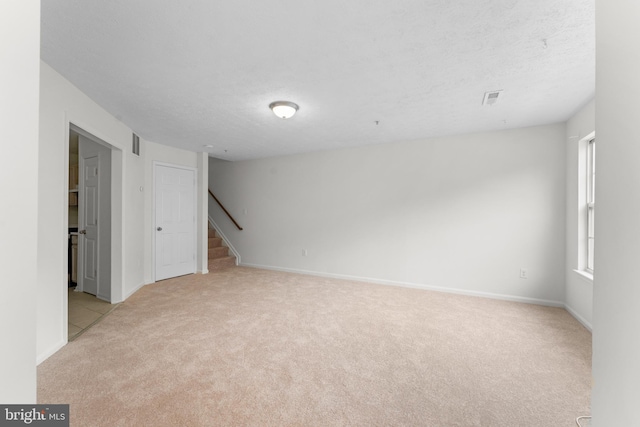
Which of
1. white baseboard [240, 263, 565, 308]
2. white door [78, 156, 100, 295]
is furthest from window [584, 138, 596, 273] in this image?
white door [78, 156, 100, 295]

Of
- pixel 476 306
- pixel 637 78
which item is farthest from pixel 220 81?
pixel 476 306

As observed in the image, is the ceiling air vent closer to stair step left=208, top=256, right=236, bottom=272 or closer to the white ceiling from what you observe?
the white ceiling

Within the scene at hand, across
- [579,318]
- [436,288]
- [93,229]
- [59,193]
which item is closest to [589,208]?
[579,318]

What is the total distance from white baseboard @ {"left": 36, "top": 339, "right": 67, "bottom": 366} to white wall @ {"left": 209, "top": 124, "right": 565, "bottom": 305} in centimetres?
359

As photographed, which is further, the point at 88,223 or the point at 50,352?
the point at 88,223

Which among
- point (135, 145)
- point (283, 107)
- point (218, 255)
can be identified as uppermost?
point (283, 107)

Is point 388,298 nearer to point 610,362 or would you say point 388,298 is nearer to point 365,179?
point 365,179

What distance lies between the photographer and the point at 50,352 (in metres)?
2.22

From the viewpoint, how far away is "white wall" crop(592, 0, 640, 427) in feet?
2.74

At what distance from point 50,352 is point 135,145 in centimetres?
286

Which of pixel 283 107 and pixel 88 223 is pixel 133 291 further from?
pixel 283 107

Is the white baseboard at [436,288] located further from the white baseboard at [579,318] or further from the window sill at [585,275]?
the window sill at [585,275]

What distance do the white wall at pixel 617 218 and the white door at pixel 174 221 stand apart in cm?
529
